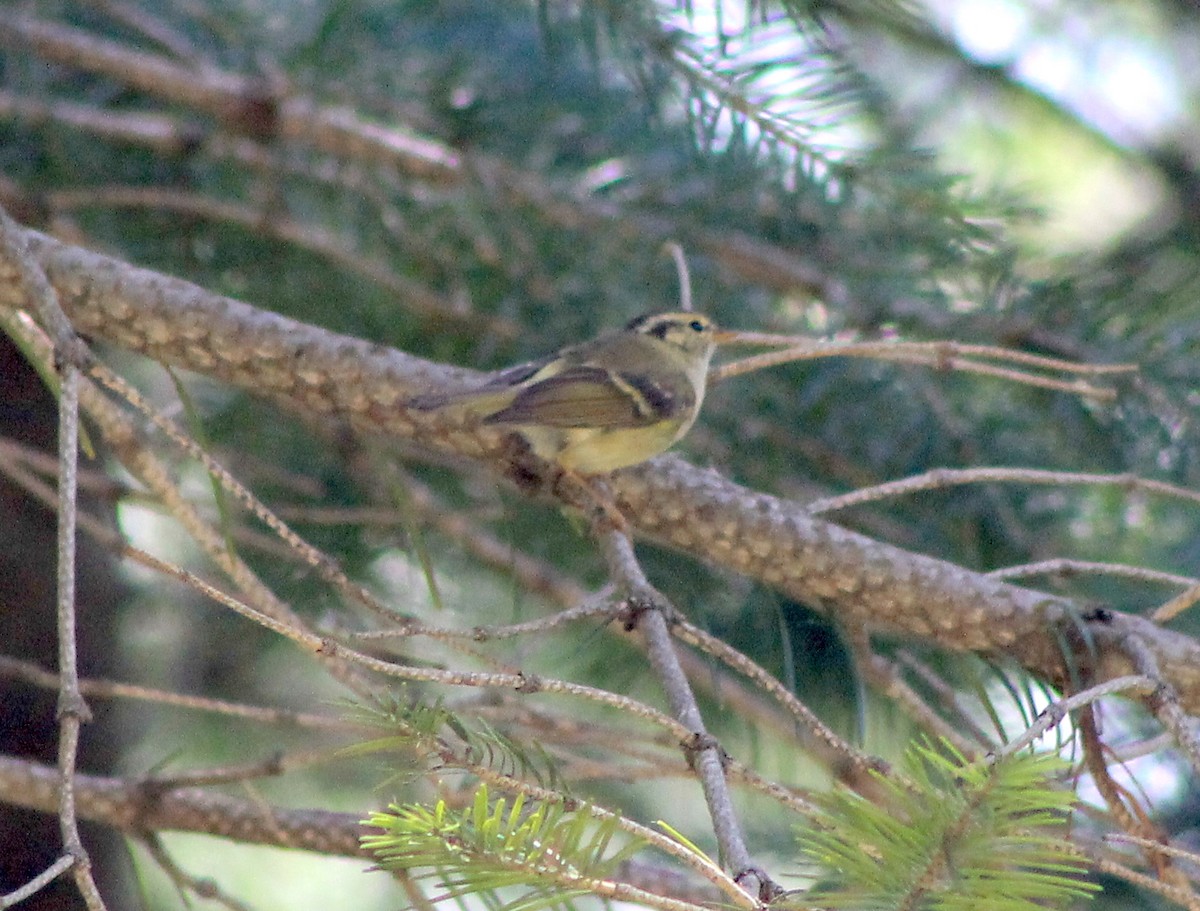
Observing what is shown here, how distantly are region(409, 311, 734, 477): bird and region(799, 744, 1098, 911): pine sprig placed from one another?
3.04ft

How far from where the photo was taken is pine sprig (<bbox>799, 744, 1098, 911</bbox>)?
2.56 ft

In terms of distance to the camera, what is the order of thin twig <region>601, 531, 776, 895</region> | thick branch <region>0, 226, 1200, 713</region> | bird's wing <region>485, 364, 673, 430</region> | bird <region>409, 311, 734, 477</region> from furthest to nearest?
bird's wing <region>485, 364, 673, 430</region>
bird <region>409, 311, 734, 477</region>
thick branch <region>0, 226, 1200, 713</region>
thin twig <region>601, 531, 776, 895</region>

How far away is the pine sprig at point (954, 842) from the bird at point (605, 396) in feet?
3.04

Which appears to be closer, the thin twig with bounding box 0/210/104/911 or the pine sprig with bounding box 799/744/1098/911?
the pine sprig with bounding box 799/744/1098/911

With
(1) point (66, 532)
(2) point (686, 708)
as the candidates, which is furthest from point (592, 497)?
(1) point (66, 532)

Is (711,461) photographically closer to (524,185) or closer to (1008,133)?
(524,185)

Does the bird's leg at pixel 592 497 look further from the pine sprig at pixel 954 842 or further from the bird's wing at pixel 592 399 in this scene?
the pine sprig at pixel 954 842

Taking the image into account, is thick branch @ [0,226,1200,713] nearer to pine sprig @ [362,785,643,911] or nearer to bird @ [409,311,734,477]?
bird @ [409,311,734,477]

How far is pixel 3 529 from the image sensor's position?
2289 mm

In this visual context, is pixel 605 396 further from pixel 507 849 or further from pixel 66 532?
pixel 507 849

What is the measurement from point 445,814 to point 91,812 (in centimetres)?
102

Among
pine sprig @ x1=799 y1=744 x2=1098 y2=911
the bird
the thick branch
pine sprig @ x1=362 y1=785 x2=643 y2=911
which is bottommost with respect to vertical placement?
pine sprig @ x1=362 y1=785 x2=643 y2=911

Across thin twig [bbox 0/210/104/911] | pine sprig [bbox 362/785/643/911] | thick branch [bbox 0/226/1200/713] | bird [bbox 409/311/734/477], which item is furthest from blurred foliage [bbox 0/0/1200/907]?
pine sprig [bbox 362/785/643/911]

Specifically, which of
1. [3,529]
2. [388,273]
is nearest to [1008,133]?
[388,273]
